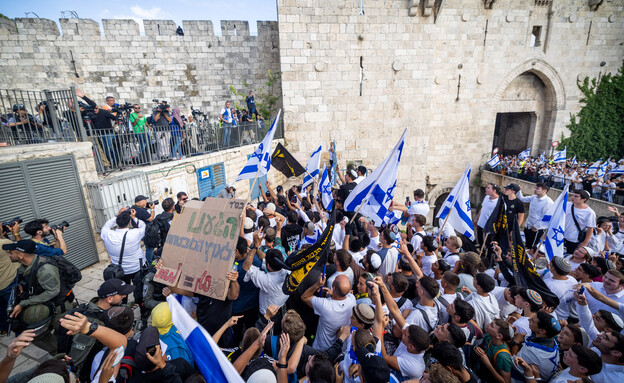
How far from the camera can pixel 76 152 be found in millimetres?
5629

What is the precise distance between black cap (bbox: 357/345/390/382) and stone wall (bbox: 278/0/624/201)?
1068 cm

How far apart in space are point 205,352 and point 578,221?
7354 millimetres

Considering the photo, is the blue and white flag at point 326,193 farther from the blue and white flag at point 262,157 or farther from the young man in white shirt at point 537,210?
the young man in white shirt at point 537,210

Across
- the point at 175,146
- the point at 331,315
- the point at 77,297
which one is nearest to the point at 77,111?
the point at 175,146

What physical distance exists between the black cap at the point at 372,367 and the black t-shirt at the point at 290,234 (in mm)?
3161

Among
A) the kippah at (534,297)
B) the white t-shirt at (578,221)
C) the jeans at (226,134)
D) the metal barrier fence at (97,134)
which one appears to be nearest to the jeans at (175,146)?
the metal barrier fence at (97,134)

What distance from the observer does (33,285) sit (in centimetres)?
328

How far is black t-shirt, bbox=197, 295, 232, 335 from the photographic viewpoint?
2986 millimetres

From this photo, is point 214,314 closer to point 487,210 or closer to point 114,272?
point 114,272

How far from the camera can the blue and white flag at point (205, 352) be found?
1811 millimetres

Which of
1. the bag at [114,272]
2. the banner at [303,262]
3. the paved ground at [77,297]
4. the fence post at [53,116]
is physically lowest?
the paved ground at [77,297]

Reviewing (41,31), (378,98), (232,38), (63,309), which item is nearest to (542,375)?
(63,309)

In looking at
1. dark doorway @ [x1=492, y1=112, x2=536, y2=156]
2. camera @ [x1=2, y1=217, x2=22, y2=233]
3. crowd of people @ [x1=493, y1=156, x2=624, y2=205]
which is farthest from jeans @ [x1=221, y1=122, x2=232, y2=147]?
dark doorway @ [x1=492, y1=112, x2=536, y2=156]

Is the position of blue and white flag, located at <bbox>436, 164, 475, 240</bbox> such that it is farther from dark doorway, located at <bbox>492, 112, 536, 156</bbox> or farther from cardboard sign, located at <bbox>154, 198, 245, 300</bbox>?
dark doorway, located at <bbox>492, 112, 536, 156</bbox>
